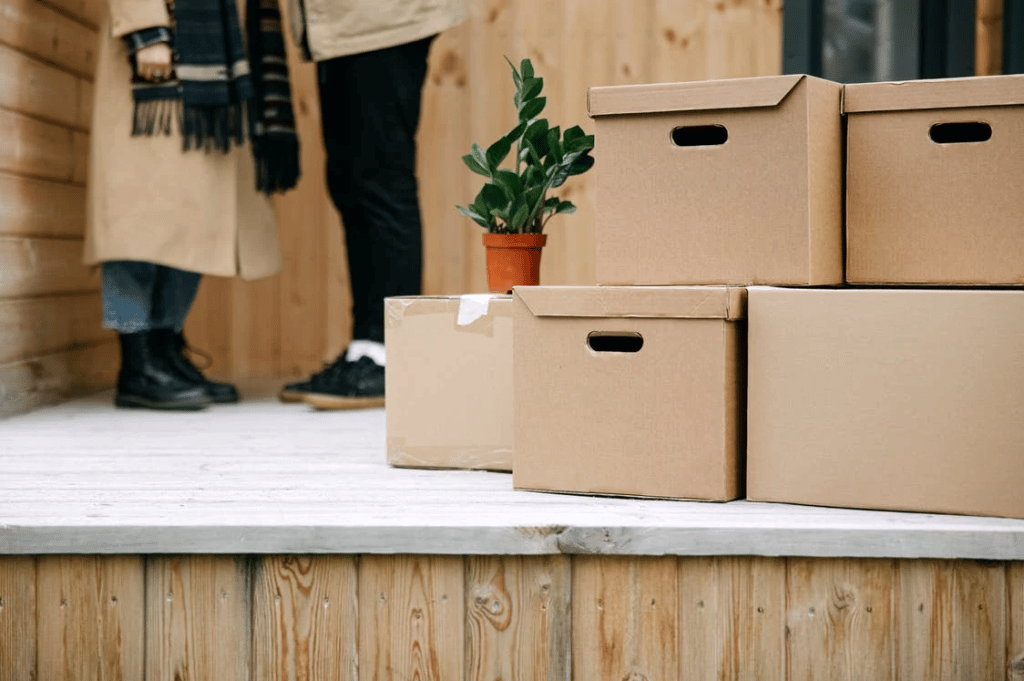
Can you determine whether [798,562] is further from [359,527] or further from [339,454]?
[339,454]

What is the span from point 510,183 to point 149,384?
97cm

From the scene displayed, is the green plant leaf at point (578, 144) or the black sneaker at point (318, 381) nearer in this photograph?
the green plant leaf at point (578, 144)

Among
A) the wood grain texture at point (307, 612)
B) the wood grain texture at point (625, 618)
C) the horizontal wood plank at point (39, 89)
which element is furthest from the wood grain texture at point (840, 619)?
the horizontal wood plank at point (39, 89)

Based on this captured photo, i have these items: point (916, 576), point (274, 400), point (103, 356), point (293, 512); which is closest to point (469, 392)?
point (293, 512)

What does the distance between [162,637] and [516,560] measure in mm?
373

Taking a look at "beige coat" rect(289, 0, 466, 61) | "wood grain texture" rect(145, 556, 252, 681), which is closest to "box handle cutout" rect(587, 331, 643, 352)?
"wood grain texture" rect(145, 556, 252, 681)

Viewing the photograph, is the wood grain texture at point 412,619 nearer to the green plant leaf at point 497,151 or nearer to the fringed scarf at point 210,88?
the green plant leaf at point 497,151

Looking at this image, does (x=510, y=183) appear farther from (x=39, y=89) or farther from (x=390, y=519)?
(x=39, y=89)

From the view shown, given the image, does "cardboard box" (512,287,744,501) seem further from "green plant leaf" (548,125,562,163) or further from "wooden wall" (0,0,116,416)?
"wooden wall" (0,0,116,416)

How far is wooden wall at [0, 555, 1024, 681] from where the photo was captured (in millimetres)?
1149

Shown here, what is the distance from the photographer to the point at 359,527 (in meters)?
1.15

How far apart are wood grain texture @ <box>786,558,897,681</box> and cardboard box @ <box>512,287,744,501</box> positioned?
6.9 inches

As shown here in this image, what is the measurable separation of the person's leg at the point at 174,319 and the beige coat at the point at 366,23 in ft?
1.75

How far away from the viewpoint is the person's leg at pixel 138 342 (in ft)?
7.27
